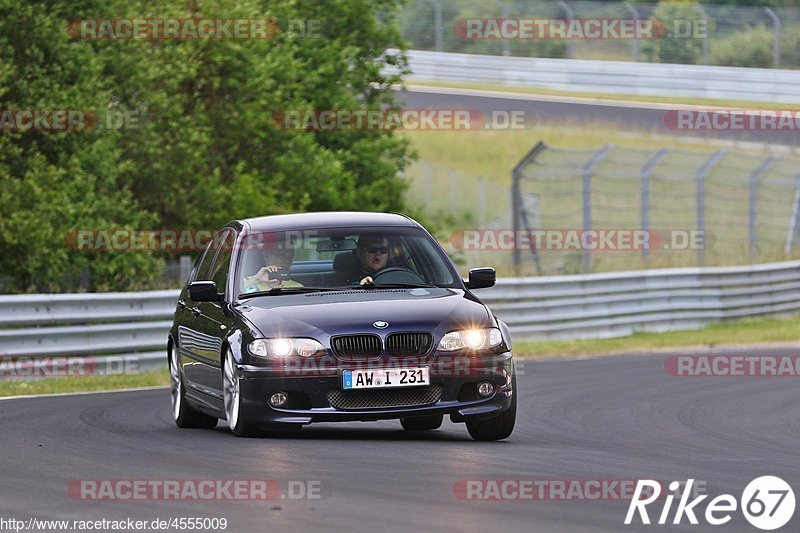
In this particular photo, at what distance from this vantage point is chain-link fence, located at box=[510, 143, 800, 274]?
28.3m

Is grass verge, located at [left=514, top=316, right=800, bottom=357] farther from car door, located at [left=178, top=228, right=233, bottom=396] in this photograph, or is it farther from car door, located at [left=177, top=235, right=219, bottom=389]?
car door, located at [left=178, top=228, right=233, bottom=396]

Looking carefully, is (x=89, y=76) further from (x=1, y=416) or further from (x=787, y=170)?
(x=787, y=170)

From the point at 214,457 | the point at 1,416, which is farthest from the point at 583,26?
the point at 214,457

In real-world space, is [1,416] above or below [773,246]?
above

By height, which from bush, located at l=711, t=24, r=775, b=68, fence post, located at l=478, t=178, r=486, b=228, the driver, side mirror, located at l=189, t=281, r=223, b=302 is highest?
the driver

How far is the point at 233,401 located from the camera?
10750 mm

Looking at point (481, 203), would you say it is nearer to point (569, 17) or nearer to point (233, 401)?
point (569, 17)

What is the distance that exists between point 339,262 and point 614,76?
3567 centimetres

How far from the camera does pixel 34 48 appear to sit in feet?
79.6

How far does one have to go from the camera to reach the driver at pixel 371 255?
11344mm

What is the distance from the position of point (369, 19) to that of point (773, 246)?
948 cm

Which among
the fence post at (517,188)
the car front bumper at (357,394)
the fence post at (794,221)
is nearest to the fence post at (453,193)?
the fence post at (794,221)

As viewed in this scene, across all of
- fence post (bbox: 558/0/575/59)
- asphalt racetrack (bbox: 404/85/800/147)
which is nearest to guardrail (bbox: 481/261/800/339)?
fence post (bbox: 558/0/575/59)

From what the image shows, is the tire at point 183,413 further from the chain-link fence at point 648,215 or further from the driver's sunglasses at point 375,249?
the chain-link fence at point 648,215
